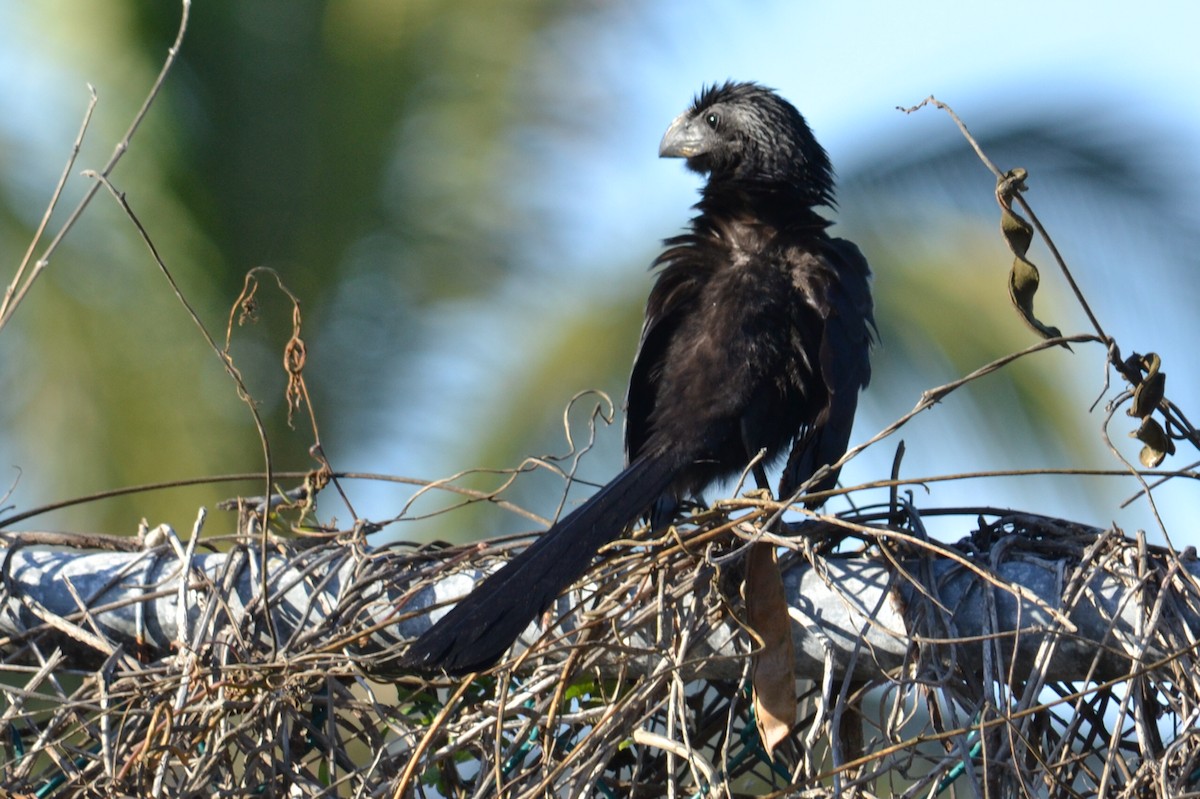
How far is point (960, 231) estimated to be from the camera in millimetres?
7012

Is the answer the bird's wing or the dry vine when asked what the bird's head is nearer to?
the bird's wing

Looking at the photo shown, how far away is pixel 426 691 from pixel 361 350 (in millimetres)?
5880

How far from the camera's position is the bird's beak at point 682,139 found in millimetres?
4035

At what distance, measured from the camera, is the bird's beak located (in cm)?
404

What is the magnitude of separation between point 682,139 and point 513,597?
2533 millimetres

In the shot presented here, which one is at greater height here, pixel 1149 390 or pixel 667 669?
pixel 1149 390

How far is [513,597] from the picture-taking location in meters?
1.83

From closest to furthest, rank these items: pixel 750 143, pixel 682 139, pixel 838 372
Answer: pixel 838 372 < pixel 750 143 < pixel 682 139

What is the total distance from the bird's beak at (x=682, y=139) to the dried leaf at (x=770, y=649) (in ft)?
7.83

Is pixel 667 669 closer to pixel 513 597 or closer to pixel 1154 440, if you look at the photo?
pixel 513 597

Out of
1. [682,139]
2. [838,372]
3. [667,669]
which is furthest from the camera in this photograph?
[682,139]

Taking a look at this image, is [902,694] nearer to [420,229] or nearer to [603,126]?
[603,126]

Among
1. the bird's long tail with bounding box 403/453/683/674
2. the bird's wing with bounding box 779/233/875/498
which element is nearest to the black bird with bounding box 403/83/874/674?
the bird's wing with bounding box 779/233/875/498

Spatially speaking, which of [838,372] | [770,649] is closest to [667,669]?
[770,649]
